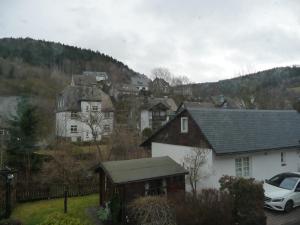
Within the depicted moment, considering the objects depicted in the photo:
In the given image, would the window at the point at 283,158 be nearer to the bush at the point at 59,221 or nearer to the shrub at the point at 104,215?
the shrub at the point at 104,215

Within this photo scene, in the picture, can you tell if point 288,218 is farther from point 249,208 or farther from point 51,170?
point 51,170

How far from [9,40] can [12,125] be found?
276 feet

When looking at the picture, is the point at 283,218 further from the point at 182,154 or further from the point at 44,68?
the point at 44,68

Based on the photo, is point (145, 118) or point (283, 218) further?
point (145, 118)

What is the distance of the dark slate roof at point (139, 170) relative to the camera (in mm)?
13156

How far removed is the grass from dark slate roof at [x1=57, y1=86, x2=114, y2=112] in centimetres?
3003

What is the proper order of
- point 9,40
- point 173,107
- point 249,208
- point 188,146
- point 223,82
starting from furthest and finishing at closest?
point 9,40
point 223,82
point 173,107
point 188,146
point 249,208

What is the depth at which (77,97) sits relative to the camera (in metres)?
47.7

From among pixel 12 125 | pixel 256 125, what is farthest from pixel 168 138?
pixel 12 125

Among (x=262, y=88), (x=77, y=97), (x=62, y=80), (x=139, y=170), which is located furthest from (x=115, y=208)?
(x=62, y=80)

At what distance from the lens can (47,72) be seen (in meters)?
76.0

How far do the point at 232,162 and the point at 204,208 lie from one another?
263 inches

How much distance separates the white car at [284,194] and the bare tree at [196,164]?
3.73 metres

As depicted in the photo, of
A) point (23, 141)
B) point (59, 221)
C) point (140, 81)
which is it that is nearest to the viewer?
point (59, 221)
